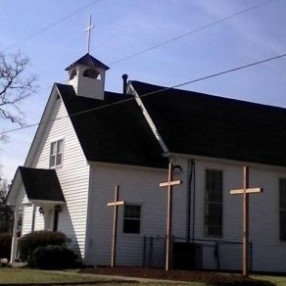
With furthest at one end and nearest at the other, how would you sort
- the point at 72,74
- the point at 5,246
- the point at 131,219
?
the point at 5,246, the point at 72,74, the point at 131,219

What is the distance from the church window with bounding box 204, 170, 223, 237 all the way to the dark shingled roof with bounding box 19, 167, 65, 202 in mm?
7134

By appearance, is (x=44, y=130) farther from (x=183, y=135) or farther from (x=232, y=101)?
(x=232, y=101)

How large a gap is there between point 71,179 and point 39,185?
1778 millimetres

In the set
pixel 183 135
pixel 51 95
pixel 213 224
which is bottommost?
pixel 213 224

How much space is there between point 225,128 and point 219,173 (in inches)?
150

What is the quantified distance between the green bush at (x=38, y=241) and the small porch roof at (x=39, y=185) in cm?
207

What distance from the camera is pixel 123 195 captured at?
3039cm

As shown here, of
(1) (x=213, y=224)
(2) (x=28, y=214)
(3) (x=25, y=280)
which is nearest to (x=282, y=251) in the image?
(1) (x=213, y=224)

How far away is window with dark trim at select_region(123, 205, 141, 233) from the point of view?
3041 cm

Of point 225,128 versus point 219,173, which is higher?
point 225,128

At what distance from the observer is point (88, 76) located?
35750 mm

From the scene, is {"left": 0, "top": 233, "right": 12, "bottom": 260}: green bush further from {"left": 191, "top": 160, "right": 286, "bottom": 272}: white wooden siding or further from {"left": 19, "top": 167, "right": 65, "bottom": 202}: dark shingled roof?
{"left": 191, "top": 160, "right": 286, "bottom": 272}: white wooden siding

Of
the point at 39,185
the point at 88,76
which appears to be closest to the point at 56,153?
the point at 39,185

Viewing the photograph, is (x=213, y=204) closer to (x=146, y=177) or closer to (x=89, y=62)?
(x=146, y=177)
